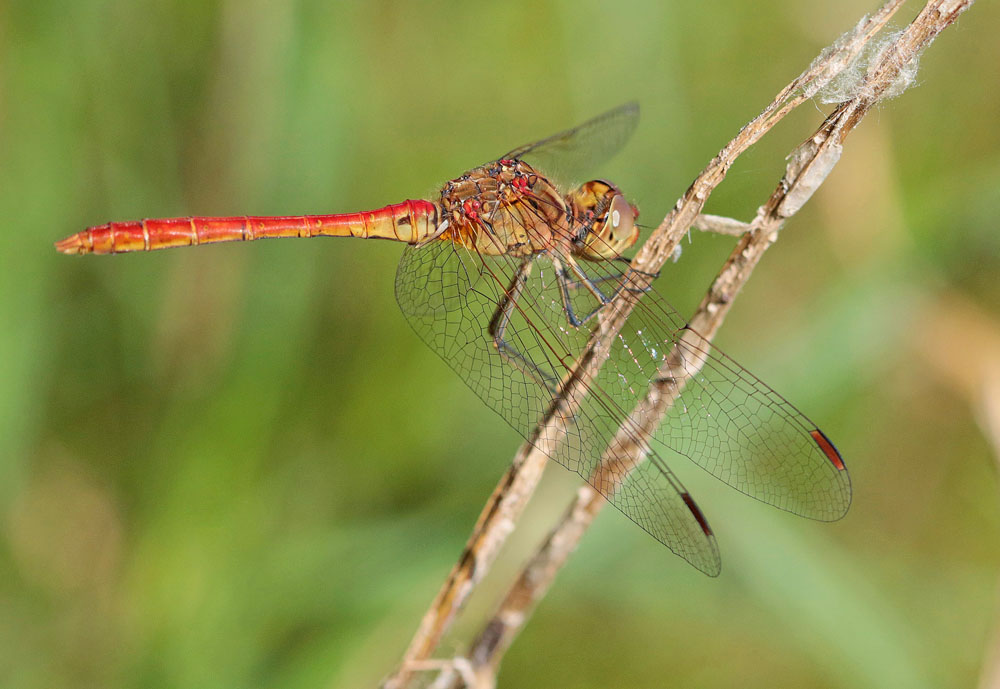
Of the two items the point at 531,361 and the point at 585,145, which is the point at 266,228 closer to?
the point at 531,361

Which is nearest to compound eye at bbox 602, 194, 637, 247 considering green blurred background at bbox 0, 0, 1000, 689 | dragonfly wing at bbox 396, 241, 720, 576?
dragonfly wing at bbox 396, 241, 720, 576

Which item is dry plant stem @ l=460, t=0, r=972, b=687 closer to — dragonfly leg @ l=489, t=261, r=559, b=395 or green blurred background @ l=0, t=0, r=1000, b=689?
dragonfly leg @ l=489, t=261, r=559, b=395

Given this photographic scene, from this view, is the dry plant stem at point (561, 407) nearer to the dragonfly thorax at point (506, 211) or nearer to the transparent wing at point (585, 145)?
the dragonfly thorax at point (506, 211)

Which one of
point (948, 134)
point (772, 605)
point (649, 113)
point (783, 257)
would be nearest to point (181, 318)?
point (649, 113)

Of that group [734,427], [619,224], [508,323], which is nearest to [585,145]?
[619,224]

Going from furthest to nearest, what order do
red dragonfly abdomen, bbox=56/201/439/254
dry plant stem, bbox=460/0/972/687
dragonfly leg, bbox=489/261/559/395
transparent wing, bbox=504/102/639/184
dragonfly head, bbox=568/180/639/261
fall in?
transparent wing, bbox=504/102/639/184, red dragonfly abdomen, bbox=56/201/439/254, dragonfly head, bbox=568/180/639/261, dragonfly leg, bbox=489/261/559/395, dry plant stem, bbox=460/0/972/687

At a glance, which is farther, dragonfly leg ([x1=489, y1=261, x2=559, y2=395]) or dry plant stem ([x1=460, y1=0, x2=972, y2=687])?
dragonfly leg ([x1=489, y1=261, x2=559, y2=395])
